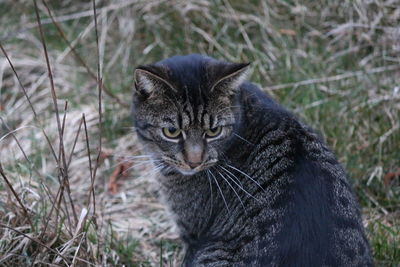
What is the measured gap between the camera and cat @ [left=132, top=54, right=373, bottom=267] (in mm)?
2607

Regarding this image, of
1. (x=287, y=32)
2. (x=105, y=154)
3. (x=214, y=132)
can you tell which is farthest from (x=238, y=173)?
(x=287, y=32)

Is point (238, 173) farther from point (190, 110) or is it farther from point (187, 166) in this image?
point (190, 110)

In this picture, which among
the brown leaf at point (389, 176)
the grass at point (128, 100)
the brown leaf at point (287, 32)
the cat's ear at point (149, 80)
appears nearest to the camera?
the cat's ear at point (149, 80)

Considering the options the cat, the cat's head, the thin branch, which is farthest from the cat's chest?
the thin branch

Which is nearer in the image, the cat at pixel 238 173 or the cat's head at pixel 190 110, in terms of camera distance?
the cat at pixel 238 173

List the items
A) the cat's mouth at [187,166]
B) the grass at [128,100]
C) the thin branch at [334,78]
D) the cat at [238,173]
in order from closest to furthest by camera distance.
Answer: the cat at [238,173] < the cat's mouth at [187,166] < the grass at [128,100] < the thin branch at [334,78]

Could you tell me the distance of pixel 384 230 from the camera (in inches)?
133

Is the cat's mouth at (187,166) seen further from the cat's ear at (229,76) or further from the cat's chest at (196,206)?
the cat's ear at (229,76)

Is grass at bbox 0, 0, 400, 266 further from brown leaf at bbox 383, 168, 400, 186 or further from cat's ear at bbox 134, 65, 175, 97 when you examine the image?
cat's ear at bbox 134, 65, 175, 97

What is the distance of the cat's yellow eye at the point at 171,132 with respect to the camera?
3.04m

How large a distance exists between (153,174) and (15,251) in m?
0.85

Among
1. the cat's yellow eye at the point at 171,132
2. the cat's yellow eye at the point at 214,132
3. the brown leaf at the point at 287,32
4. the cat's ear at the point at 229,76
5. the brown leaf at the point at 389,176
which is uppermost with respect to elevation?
the cat's ear at the point at 229,76

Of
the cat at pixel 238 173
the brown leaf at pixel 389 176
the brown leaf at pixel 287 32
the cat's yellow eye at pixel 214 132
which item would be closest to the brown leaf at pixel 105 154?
the cat at pixel 238 173

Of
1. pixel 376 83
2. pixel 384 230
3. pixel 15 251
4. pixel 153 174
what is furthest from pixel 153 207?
pixel 376 83
